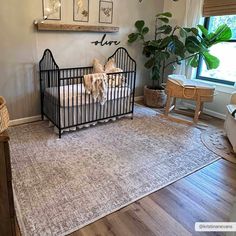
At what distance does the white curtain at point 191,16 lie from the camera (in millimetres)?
4004

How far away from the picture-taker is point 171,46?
408cm

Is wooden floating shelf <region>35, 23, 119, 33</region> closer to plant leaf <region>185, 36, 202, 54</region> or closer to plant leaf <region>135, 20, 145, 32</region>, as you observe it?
plant leaf <region>135, 20, 145, 32</region>

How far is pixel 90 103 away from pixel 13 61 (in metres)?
1.23

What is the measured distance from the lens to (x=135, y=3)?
420cm

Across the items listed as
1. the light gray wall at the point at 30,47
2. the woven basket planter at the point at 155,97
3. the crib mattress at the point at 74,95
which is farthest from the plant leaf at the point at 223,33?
the crib mattress at the point at 74,95

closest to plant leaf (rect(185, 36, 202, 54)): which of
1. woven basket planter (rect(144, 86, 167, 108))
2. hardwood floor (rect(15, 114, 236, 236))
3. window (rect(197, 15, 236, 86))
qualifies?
window (rect(197, 15, 236, 86))

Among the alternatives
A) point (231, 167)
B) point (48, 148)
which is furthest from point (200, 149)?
point (48, 148)

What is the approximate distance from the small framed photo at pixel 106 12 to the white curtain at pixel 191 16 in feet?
4.70

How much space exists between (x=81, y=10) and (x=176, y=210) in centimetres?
317

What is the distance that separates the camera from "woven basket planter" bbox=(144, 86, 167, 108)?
430 cm

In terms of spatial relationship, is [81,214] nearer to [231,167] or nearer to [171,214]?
[171,214]

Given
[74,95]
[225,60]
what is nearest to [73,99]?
[74,95]

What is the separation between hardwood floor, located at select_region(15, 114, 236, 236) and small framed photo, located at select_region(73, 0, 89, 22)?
9.37ft

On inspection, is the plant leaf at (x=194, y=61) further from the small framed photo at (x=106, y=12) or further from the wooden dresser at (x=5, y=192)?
the wooden dresser at (x=5, y=192)
